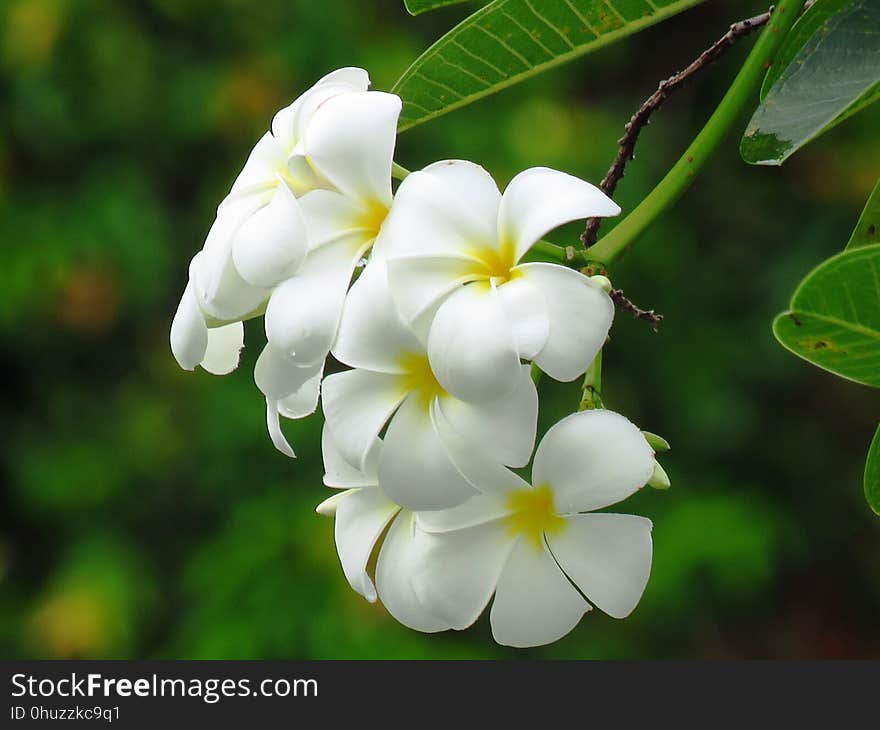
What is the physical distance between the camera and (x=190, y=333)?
55cm

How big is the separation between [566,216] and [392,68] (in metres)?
1.71

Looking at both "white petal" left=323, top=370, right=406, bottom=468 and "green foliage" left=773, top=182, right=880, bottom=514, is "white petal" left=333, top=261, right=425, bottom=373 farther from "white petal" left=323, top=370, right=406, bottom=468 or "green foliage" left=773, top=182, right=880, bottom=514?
"green foliage" left=773, top=182, right=880, bottom=514

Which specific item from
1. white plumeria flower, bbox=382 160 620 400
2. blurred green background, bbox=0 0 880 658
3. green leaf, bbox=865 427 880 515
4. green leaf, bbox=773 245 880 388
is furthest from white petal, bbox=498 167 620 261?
blurred green background, bbox=0 0 880 658

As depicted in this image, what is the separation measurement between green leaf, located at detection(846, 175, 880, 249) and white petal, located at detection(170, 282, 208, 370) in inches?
14.7

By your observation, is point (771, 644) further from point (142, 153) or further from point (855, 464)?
point (142, 153)

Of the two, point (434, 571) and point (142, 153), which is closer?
Result: point (434, 571)

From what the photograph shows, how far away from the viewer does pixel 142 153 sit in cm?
229

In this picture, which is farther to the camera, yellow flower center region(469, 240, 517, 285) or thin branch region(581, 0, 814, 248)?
thin branch region(581, 0, 814, 248)

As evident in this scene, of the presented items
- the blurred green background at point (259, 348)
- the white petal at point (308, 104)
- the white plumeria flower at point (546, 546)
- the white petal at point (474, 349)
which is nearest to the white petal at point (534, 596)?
the white plumeria flower at point (546, 546)

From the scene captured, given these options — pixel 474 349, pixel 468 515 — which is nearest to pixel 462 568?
pixel 468 515

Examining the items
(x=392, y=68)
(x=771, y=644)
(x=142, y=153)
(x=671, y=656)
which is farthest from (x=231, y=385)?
(x=771, y=644)

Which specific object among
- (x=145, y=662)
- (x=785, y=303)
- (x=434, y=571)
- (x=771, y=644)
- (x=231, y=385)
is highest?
(x=434, y=571)

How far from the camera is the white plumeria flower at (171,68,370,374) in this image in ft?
1.60

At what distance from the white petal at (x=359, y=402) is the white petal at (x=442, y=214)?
0.06m
